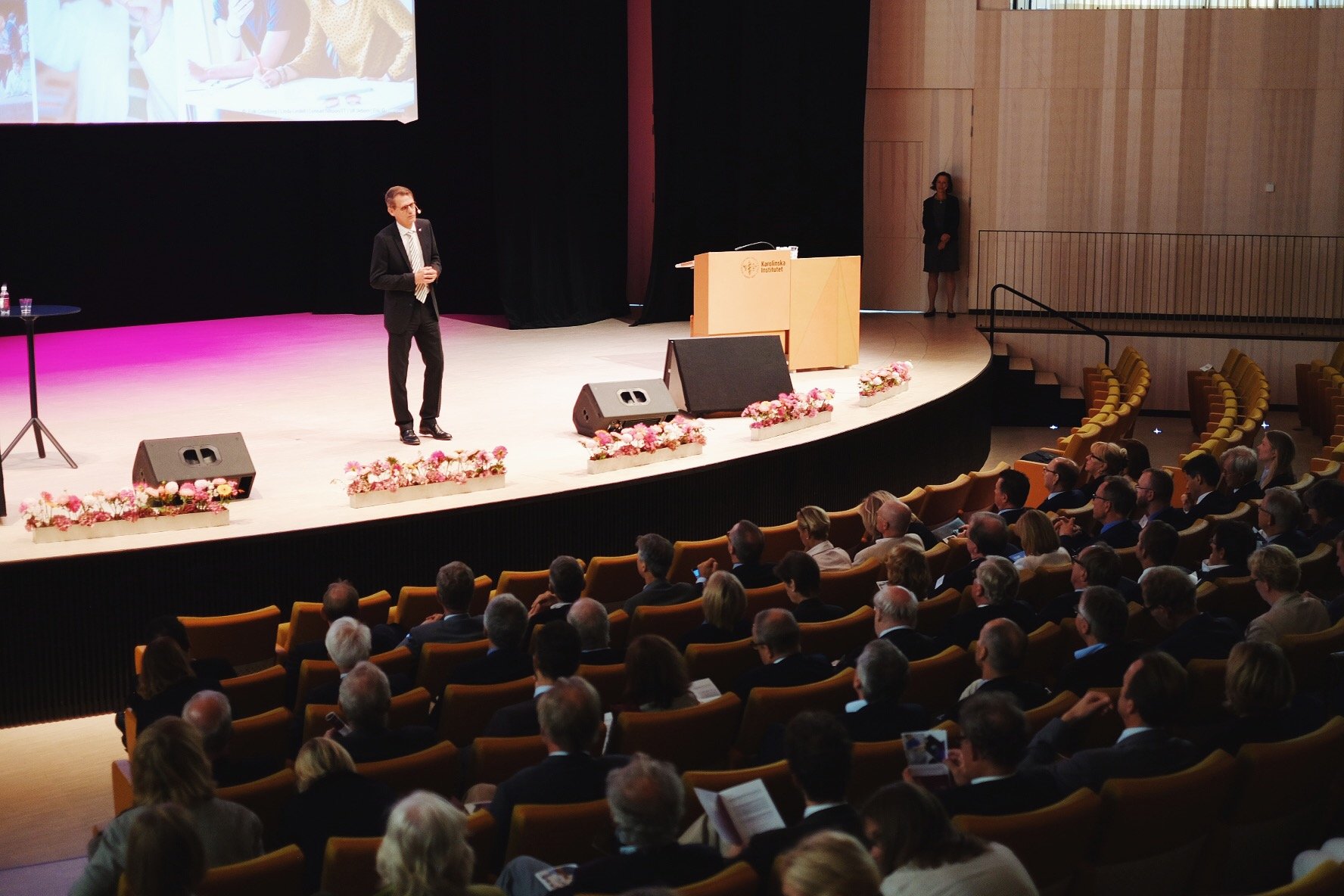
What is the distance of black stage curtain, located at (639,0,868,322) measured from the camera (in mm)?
14367

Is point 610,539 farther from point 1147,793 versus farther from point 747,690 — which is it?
point 1147,793

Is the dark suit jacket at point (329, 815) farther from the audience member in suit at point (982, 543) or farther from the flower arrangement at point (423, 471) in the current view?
the flower arrangement at point (423, 471)

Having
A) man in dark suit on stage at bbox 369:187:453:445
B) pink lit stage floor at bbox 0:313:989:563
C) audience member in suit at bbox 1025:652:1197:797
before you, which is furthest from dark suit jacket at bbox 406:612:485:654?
man in dark suit on stage at bbox 369:187:453:445

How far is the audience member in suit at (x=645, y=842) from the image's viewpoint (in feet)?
10.2

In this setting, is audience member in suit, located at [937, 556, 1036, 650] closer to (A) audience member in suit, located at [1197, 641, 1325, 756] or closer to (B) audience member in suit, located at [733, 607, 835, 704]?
(B) audience member in suit, located at [733, 607, 835, 704]

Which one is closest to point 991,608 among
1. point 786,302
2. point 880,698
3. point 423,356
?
point 880,698

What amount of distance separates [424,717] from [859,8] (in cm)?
1177

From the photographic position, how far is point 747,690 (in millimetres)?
4645

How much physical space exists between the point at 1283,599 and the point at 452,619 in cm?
300

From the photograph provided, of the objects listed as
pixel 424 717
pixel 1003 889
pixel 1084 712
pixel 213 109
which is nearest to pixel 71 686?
pixel 424 717

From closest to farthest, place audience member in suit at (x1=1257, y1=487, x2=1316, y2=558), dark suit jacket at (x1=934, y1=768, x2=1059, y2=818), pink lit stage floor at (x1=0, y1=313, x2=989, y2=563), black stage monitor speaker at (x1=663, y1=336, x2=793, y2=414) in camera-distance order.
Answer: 1. dark suit jacket at (x1=934, y1=768, x2=1059, y2=818)
2. audience member in suit at (x1=1257, y1=487, x2=1316, y2=558)
3. pink lit stage floor at (x1=0, y1=313, x2=989, y2=563)
4. black stage monitor speaker at (x1=663, y1=336, x2=793, y2=414)

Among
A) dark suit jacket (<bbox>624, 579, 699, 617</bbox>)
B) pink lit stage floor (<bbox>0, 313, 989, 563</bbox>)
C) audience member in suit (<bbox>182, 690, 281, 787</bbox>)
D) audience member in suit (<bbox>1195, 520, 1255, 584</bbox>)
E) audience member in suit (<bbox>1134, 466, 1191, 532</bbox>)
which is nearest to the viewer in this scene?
audience member in suit (<bbox>182, 690, 281, 787</bbox>)

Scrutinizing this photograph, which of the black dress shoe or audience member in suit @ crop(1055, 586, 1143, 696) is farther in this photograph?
the black dress shoe

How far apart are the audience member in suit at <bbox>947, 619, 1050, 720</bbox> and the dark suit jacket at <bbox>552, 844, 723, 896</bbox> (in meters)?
1.44
